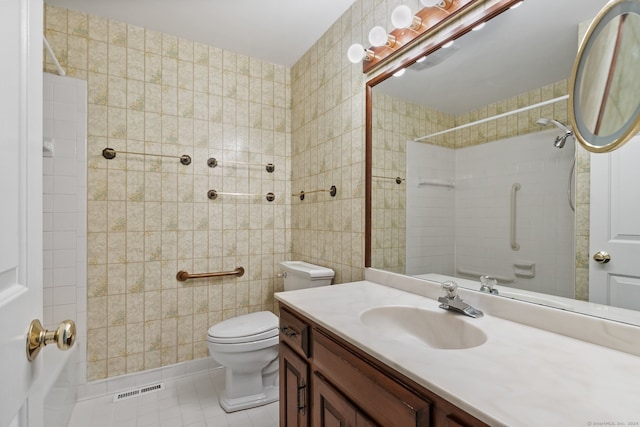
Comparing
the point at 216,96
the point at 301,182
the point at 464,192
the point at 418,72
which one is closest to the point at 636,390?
the point at 464,192

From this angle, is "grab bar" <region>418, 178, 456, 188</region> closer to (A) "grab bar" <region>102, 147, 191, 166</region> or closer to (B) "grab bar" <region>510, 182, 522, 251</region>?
(B) "grab bar" <region>510, 182, 522, 251</region>

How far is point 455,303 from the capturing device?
3.59 ft

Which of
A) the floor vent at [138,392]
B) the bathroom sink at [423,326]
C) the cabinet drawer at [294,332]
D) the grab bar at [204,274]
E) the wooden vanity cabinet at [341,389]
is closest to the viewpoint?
the wooden vanity cabinet at [341,389]

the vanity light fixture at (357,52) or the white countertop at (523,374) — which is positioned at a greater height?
the vanity light fixture at (357,52)

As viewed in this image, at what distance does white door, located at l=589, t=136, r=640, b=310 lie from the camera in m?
0.80

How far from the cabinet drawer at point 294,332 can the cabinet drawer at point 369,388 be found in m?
0.07

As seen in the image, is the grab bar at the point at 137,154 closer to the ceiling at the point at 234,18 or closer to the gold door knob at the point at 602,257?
the ceiling at the point at 234,18

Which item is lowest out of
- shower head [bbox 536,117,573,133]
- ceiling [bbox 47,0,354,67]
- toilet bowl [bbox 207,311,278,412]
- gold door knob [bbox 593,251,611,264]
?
toilet bowl [bbox 207,311,278,412]

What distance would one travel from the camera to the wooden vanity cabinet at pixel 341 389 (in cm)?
68

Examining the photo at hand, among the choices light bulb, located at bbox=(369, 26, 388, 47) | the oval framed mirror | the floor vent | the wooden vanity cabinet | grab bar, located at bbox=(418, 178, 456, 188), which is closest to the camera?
the wooden vanity cabinet

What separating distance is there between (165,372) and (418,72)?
246 centimetres

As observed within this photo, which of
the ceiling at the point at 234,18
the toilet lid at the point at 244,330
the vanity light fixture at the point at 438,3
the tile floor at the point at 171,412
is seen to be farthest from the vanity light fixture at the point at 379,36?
the tile floor at the point at 171,412

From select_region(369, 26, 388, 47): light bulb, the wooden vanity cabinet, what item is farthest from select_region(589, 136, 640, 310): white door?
select_region(369, 26, 388, 47): light bulb

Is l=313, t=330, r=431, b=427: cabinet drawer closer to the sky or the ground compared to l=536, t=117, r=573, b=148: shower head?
closer to the ground
